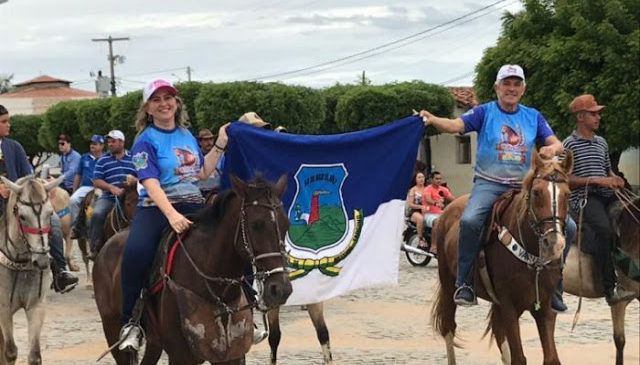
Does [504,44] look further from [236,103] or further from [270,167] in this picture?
[270,167]

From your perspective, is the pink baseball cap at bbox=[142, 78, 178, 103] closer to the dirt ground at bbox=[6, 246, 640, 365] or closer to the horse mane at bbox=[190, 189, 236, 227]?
the horse mane at bbox=[190, 189, 236, 227]

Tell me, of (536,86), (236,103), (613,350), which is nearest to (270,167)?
(613,350)

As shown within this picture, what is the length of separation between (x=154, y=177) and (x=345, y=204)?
295 centimetres

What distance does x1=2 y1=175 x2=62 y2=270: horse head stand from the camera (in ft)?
28.0

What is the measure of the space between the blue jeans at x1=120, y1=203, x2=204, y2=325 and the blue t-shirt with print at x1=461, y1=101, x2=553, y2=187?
3100 mm

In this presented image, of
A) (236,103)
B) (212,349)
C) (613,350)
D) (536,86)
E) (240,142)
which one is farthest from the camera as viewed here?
(236,103)

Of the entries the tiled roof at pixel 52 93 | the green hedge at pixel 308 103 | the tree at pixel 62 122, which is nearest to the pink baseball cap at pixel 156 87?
the green hedge at pixel 308 103

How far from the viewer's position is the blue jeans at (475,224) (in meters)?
7.77

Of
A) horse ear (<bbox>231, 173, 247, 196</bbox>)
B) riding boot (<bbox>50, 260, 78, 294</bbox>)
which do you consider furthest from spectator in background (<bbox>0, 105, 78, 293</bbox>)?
horse ear (<bbox>231, 173, 247, 196</bbox>)

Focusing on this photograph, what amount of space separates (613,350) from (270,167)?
472 cm

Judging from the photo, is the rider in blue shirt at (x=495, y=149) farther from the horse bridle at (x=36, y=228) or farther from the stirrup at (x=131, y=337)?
the horse bridle at (x=36, y=228)

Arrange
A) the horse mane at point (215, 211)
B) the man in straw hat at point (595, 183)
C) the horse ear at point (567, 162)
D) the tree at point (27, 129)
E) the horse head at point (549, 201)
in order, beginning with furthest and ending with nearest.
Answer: the tree at point (27, 129), the man in straw hat at point (595, 183), the horse ear at point (567, 162), the horse head at point (549, 201), the horse mane at point (215, 211)

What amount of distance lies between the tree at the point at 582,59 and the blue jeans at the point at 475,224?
22868 mm

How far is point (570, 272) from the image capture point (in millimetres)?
9852
